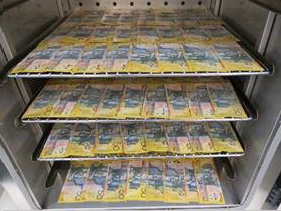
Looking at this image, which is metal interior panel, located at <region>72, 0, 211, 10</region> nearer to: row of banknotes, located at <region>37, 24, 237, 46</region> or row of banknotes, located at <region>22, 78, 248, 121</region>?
row of banknotes, located at <region>37, 24, 237, 46</region>

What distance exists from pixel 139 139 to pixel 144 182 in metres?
0.29

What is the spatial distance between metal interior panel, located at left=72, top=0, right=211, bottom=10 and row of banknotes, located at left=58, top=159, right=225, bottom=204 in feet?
2.84

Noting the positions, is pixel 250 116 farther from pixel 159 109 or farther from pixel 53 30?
pixel 53 30

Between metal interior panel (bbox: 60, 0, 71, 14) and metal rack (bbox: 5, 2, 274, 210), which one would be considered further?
metal interior panel (bbox: 60, 0, 71, 14)

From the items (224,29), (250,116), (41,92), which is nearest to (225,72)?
(250,116)

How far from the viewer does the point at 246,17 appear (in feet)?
3.35

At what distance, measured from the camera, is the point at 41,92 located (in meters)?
1.04

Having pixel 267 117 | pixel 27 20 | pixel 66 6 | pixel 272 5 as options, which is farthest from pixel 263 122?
pixel 66 6

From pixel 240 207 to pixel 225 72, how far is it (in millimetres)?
732

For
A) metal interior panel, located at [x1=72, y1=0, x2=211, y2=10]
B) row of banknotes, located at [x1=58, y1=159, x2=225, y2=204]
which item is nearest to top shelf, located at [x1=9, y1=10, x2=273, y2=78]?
metal interior panel, located at [x1=72, y1=0, x2=211, y2=10]

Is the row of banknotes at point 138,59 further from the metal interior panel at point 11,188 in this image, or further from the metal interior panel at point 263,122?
the metal interior panel at point 11,188

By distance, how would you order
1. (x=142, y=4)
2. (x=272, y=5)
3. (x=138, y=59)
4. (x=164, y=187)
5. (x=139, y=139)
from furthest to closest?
(x=142, y=4)
(x=164, y=187)
(x=139, y=139)
(x=138, y=59)
(x=272, y=5)

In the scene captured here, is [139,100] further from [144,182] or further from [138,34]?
[144,182]

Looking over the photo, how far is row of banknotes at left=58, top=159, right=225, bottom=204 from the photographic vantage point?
46.7 inches
